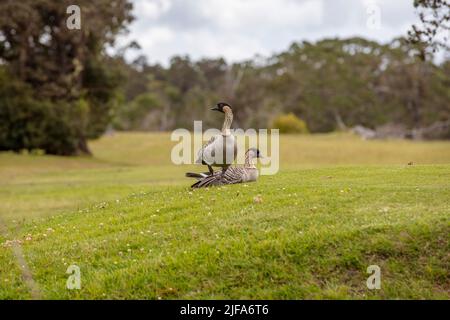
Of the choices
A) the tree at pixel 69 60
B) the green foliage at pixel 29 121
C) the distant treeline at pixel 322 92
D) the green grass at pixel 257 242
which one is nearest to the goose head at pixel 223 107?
the green grass at pixel 257 242

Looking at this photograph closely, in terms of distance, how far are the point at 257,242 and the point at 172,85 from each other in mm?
101833

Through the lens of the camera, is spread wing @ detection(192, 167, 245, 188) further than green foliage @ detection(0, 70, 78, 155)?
No

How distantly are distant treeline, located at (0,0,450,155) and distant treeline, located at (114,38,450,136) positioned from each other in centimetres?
16

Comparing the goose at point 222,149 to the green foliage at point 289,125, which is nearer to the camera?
the goose at point 222,149

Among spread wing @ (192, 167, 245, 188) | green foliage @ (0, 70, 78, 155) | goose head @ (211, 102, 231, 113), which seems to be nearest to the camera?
goose head @ (211, 102, 231, 113)

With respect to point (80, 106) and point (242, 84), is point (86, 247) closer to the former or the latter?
point (80, 106)

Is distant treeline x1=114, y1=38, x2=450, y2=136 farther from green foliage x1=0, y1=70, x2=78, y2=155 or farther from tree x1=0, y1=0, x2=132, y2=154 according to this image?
green foliage x1=0, y1=70, x2=78, y2=155

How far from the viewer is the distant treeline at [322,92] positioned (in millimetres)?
80375

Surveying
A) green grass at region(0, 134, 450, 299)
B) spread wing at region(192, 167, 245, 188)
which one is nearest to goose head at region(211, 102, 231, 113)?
spread wing at region(192, 167, 245, 188)

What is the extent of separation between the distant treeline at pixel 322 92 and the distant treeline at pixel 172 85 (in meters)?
0.16

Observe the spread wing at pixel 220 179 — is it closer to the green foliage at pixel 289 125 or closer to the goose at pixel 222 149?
the goose at pixel 222 149

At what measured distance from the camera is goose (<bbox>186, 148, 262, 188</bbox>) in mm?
13344

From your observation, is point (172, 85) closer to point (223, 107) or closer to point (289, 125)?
point (289, 125)
